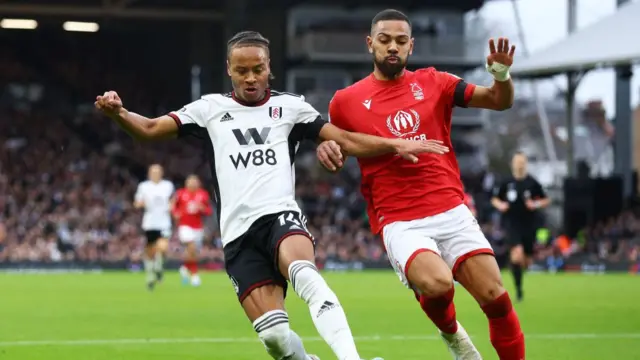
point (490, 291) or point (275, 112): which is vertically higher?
point (275, 112)

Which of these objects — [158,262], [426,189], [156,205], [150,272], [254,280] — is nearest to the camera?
[254,280]

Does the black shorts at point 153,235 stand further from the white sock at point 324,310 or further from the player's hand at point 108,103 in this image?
the white sock at point 324,310

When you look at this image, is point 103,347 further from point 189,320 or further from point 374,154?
point 374,154

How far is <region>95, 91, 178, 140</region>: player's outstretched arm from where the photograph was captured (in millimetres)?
7355

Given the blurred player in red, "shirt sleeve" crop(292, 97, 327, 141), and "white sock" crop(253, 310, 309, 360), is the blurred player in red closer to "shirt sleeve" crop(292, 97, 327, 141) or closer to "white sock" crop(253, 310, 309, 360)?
"shirt sleeve" crop(292, 97, 327, 141)

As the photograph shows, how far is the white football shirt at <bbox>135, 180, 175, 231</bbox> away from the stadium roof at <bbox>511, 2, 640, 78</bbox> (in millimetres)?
9161

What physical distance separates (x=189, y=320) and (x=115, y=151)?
26066mm

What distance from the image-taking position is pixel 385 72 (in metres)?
8.40

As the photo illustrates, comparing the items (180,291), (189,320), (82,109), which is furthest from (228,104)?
(82,109)

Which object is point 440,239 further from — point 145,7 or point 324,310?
point 145,7

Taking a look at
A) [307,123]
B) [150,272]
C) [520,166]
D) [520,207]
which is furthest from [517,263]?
[307,123]

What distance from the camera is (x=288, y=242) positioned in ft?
24.2

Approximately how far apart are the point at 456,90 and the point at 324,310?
2.11 m

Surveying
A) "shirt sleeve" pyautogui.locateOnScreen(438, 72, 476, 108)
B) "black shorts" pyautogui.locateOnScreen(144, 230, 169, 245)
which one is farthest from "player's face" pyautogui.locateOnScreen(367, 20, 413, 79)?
"black shorts" pyautogui.locateOnScreen(144, 230, 169, 245)
